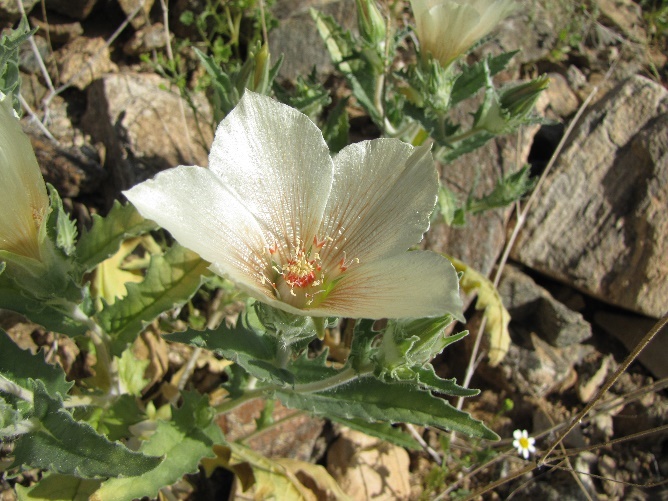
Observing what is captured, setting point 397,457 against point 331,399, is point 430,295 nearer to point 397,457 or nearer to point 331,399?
point 331,399

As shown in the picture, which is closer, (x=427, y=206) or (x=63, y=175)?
(x=427, y=206)

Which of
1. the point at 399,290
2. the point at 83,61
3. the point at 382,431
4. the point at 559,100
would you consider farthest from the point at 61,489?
the point at 559,100

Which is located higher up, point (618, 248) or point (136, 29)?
point (136, 29)

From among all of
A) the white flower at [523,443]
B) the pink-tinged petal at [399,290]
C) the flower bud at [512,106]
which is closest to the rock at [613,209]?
the white flower at [523,443]

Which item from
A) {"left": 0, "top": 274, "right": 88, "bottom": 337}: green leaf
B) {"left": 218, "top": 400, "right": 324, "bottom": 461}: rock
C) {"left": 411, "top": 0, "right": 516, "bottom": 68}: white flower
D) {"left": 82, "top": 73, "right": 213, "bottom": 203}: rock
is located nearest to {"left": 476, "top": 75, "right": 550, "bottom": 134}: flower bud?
{"left": 411, "top": 0, "right": 516, "bottom": 68}: white flower

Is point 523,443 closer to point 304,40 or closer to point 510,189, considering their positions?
point 510,189

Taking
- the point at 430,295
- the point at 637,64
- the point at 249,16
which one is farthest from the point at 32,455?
the point at 637,64

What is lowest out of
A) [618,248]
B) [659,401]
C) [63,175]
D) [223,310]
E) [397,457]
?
[397,457]

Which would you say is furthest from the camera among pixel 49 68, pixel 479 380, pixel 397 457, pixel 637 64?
pixel 637 64
